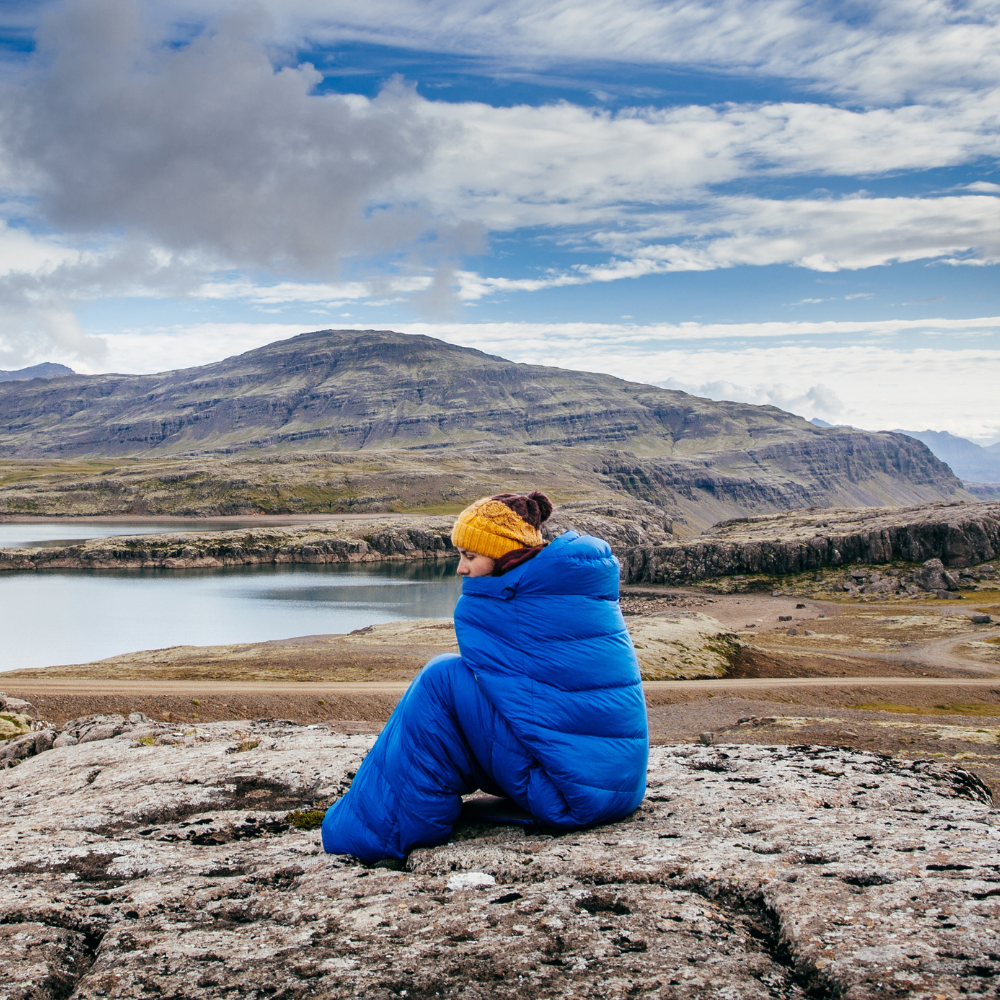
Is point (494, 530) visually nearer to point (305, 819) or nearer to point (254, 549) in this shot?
point (305, 819)

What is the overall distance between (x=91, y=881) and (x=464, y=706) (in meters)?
3.83

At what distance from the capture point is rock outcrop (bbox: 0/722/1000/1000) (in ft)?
13.3

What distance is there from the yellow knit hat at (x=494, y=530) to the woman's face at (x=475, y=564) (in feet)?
0.16

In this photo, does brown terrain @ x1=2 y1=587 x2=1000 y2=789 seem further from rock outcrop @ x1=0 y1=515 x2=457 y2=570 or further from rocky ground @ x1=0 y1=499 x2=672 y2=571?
rock outcrop @ x1=0 y1=515 x2=457 y2=570

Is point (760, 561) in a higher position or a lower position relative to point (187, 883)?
lower

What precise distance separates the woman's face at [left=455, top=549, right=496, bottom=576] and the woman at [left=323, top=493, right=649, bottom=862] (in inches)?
0.5

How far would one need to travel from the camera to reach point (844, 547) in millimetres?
103062

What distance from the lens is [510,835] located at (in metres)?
6.43

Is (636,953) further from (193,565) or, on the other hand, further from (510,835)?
(193,565)

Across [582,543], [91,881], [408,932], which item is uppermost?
[582,543]

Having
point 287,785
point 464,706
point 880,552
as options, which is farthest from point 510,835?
point 880,552

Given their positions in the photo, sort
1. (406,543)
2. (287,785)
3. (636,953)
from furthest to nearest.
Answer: (406,543), (287,785), (636,953)

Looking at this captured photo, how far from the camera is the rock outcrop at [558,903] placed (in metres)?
4.05

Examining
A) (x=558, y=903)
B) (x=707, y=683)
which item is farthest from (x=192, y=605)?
(x=558, y=903)
